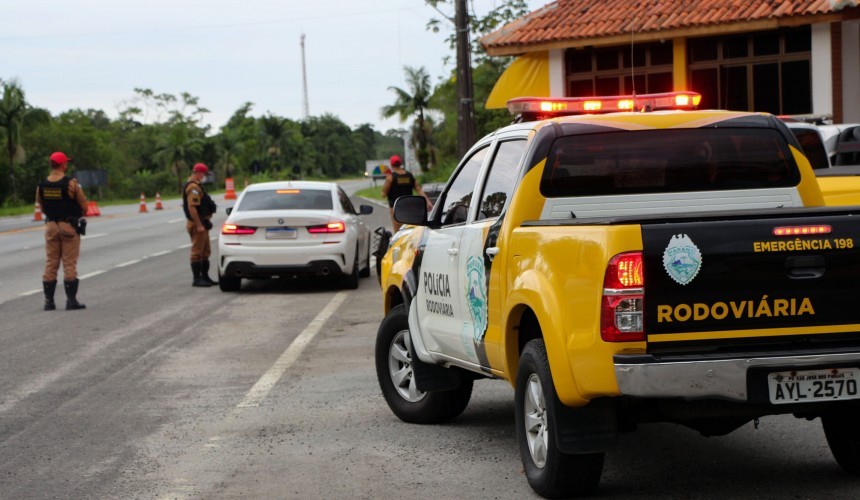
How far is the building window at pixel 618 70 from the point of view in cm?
2816

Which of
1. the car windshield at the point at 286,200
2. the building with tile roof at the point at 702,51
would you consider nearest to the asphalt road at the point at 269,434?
the car windshield at the point at 286,200

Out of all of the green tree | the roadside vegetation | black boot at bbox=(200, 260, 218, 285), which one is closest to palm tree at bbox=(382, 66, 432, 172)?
the roadside vegetation

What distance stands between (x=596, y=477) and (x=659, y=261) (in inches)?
45.3

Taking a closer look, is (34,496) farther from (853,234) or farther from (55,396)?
(853,234)

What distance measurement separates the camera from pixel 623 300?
5.21 m

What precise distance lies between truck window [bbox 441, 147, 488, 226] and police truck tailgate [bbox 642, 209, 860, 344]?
222 centimetres

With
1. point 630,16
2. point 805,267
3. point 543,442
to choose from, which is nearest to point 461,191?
point 543,442

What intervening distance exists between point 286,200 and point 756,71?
499 inches

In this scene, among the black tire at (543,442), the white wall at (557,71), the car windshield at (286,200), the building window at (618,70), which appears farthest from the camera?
the white wall at (557,71)

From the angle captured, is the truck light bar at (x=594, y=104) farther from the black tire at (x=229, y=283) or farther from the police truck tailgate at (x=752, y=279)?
the black tire at (x=229, y=283)

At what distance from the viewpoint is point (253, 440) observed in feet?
24.9

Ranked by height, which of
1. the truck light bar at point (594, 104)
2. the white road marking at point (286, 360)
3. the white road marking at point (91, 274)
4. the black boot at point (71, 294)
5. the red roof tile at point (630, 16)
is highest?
the red roof tile at point (630, 16)

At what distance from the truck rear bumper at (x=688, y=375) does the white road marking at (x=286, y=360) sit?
13.6 feet

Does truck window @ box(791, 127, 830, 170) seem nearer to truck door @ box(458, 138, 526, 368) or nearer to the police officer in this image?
truck door @ box(458, 138, 526, 368)
